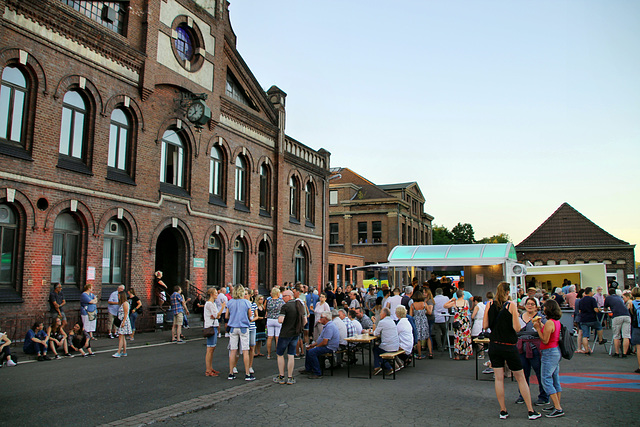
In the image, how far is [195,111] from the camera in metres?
20.4

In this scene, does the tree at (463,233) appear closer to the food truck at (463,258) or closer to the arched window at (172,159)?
the food truck at (463,258)

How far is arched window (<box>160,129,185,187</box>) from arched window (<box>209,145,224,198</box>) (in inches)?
78.7

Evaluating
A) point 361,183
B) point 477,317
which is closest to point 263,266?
point 477,317

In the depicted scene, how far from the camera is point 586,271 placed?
2911cm

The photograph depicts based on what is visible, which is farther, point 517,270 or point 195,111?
point 517,270

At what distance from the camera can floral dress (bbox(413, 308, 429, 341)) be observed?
43.5ft

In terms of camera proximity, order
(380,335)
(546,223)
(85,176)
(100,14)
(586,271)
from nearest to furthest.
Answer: (380,335) < (85,176) < (100,14) < (586,271) < (546,223)

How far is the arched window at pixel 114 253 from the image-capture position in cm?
1742

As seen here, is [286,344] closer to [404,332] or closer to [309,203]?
[404,332]

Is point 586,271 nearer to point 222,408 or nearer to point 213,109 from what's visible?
point 213,109

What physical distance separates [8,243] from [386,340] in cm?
1105

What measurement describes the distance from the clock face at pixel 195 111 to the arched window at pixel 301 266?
11858 millimetres

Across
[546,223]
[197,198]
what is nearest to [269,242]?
[197,198]

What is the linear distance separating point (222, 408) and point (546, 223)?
4789 cm
